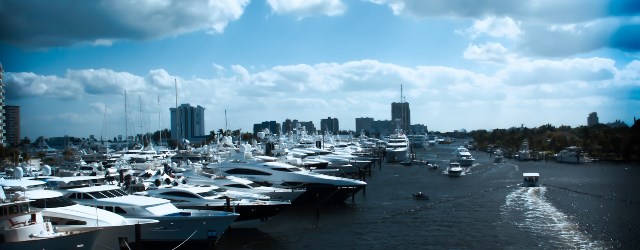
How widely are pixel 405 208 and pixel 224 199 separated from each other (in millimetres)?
18781

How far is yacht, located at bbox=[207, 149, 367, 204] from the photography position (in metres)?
50.5

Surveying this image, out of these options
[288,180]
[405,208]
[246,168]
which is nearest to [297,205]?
[288,180]

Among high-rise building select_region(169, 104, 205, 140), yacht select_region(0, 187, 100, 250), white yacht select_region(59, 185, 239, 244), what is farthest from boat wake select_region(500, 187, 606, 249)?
high-rise building select_region(169, 104, 205, 140)

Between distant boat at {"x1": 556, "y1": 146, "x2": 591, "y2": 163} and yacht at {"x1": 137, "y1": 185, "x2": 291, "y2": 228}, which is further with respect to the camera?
distant boat at {"x1": 556, "y1": 146, "x2": 591, "y2": 163}

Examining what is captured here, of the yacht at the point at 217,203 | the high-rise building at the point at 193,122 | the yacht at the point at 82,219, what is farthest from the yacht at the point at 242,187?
the high-rise building at the point at 193,122

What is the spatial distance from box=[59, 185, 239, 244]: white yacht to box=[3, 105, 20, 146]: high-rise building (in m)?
65.0

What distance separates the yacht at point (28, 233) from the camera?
22.7 meters

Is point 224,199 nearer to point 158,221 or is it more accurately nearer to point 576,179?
point 158,221

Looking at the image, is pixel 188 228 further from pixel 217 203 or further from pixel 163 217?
pixel 217 203

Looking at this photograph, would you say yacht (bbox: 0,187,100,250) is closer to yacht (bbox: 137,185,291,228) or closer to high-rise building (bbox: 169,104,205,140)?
yacht (bbox: 137,185,291,228)

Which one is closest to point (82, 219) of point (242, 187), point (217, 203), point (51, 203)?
point (51, 203)

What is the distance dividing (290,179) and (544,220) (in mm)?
21858

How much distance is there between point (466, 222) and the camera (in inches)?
1634

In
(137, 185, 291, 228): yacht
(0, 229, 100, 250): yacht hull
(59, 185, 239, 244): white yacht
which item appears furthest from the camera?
(137, 185, 291, 228): yacht
